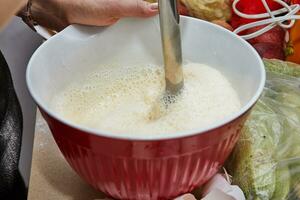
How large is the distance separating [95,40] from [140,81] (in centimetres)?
8

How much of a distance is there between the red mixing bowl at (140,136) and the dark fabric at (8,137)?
0.59 feet

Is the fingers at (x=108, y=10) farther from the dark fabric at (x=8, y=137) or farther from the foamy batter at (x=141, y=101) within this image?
the dark fabric at (x=8, y=137)

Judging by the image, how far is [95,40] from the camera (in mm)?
551

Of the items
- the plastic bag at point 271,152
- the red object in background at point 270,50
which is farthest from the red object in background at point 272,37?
the plastic bag at point 271,152

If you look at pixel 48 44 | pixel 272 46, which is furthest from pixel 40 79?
pixel 272 46

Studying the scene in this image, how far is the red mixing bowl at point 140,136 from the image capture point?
1.28 ft

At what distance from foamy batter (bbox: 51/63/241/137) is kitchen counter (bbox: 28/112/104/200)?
0.29ft

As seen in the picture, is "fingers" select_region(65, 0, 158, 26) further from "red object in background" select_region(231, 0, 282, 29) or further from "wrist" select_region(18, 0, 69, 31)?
"red object in background" select_region(231, 0, 282, 29)

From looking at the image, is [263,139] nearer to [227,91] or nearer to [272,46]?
[227,91]

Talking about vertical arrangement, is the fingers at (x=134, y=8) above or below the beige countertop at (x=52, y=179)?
above

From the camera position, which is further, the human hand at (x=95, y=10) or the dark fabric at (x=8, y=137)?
the dark fabric at (x=8, y=137)

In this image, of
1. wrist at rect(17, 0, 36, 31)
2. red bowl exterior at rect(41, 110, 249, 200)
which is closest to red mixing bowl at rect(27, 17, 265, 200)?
red bowl exterior at rect(41, 110, 249, 200)

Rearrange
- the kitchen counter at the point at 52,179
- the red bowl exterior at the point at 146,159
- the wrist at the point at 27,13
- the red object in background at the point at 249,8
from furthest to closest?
the red object in background at the point at 249,8
the wrist at the point at 27,13
the kitchen counter at the point at 52,179
the red bowl exterior at the point at 146,159

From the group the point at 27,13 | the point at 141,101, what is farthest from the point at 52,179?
the point at 27,13
